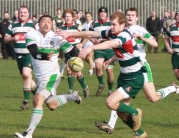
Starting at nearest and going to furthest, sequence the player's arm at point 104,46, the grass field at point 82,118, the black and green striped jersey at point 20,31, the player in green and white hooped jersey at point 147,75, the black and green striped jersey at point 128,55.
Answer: the player's arm at point 104,46 → the black and green striped jersey at point 128,55 → the grass field at point 82,118 → the player in green and white hooped jersey at point 147,75 → the black and green striped jersey at point 20,31

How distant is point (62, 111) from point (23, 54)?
5.16ft

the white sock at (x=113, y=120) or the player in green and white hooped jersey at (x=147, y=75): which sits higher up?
the player in green and white hooped jersey at (x=147, y=75)

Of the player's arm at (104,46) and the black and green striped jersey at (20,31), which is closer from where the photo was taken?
the player's arm at (104,46)

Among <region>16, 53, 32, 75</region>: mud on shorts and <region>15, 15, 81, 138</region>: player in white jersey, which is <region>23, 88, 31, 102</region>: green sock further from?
<region>15, 15, 81, 138</region>: player in white jersey

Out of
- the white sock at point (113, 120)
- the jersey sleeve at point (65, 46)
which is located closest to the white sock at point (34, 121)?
the jersey sleeve at point (65, 46)

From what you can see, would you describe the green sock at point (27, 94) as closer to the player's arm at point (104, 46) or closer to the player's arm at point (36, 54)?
the player's arm at point (36, 54)

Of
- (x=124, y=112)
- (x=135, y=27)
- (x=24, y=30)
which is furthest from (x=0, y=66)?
(x=124, y=112)

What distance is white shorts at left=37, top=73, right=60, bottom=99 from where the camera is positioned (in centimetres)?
957

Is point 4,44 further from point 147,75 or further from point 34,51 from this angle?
point 34,51

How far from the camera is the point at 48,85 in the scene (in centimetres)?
962

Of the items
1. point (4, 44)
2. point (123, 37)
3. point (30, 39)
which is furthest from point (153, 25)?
point (123, 37)

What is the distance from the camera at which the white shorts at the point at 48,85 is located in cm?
957

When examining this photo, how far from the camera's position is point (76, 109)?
12.7m

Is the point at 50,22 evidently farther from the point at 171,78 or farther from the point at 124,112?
the point at 171,78
